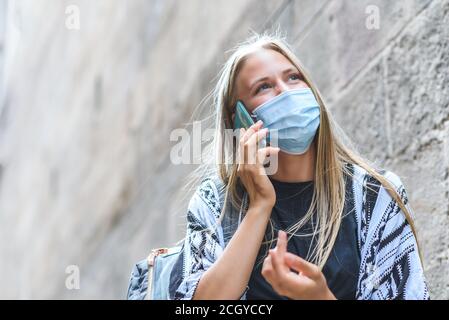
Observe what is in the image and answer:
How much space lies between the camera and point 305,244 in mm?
2133

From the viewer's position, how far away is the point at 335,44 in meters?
3.91

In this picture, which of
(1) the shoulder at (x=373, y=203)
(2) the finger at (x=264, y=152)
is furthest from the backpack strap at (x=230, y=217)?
(1) the shoulder at (x=373, y=203)

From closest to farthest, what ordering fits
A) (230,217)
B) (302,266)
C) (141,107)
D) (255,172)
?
(302,266), (255,172), (230,217), (141,107)

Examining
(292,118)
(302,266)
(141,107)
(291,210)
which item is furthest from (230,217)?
(141,107)

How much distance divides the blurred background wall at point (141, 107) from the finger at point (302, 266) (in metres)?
→ 1.10

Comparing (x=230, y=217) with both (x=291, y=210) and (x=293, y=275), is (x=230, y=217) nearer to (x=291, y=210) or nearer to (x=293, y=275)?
(x=291, y=210)

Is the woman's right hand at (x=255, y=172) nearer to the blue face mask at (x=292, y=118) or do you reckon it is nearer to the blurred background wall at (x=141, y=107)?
the blue face mask at (x=292, y=118)

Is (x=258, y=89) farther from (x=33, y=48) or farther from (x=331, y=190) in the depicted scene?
(x=33, y=48)

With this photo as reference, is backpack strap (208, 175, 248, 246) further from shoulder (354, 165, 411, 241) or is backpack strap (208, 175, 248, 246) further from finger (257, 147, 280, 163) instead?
shoulder (354, 165, 411, 241)

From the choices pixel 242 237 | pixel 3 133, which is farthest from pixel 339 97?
pixel 3 133

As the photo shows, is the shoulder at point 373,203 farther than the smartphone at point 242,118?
No

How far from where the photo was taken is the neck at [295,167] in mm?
2258

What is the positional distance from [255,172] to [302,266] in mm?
297

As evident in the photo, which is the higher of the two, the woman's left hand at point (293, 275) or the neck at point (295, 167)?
the neck at point (295, 167)
